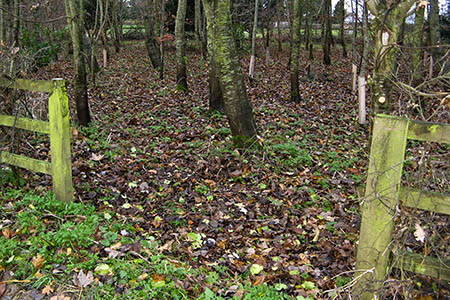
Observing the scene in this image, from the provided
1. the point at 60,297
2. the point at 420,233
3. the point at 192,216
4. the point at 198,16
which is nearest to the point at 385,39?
the point at 420,233

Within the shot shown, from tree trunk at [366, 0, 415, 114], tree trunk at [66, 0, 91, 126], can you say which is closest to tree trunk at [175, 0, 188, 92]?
tree trunk at [66, 0, 91, 126]

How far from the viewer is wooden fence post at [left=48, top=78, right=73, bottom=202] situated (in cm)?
461

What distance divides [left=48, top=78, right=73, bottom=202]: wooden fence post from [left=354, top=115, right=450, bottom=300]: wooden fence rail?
11.8ft

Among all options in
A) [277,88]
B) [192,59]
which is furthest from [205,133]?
[192,59]

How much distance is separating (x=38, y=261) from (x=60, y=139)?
1.59 m

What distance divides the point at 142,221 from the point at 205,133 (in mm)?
3567

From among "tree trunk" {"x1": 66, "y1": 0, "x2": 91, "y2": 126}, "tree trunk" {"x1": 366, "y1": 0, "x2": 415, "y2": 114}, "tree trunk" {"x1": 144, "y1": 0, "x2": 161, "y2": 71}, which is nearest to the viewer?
"tree trunk" {"x1": 366, "y1": 0, "x2": 415, "y2": 114}

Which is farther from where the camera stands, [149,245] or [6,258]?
[149,245]

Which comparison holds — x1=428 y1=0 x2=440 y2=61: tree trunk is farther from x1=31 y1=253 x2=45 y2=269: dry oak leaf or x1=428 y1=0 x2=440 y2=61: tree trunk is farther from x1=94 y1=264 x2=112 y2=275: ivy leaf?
x1=31 y1=253 x2=45 y2=269: dry oak leaf

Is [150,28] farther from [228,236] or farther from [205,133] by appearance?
[228,236]

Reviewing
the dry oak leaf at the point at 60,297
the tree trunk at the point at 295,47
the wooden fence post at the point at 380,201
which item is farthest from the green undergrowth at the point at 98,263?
the tree trunk at the point at 295,47

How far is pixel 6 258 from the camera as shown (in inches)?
148

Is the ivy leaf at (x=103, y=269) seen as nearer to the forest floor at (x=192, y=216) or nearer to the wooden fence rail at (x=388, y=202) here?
the forest floor at (x=192, y=216)

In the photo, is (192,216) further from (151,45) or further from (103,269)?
(151,45)
